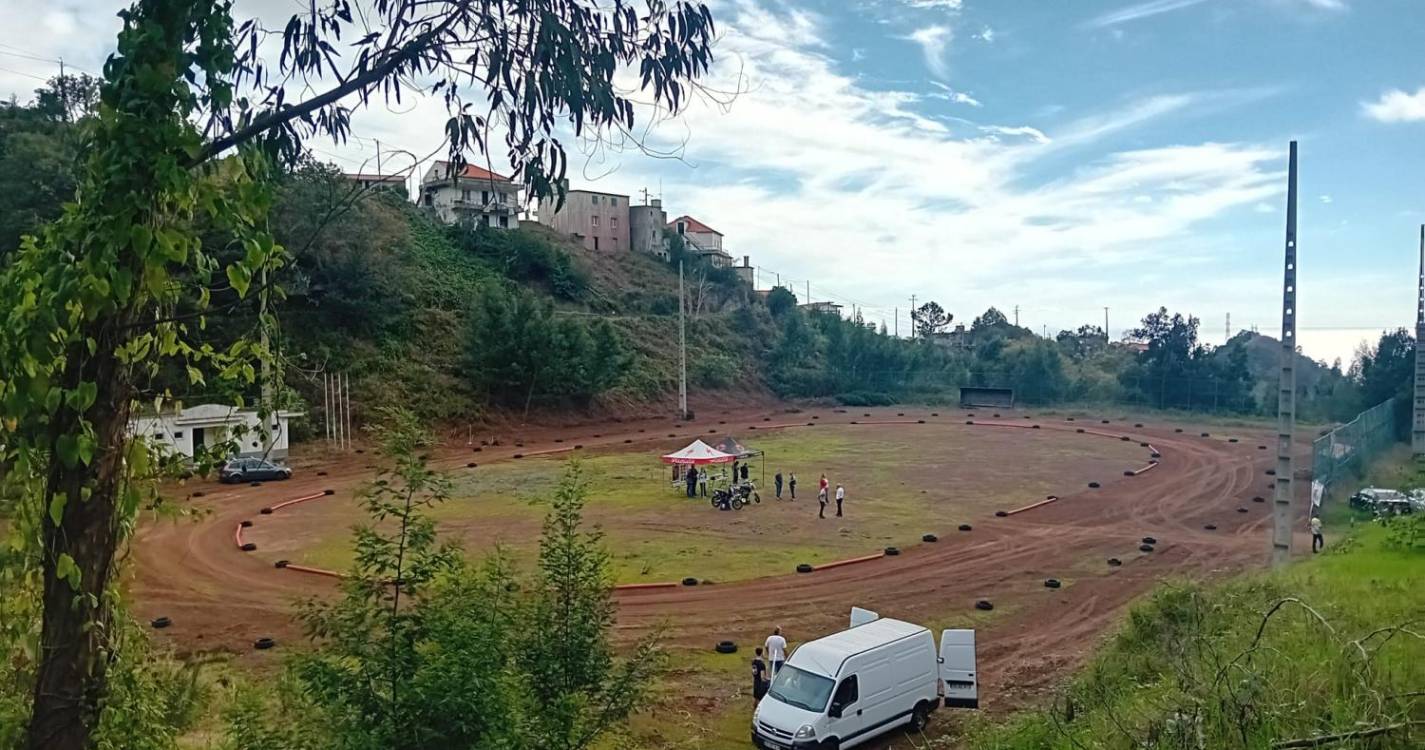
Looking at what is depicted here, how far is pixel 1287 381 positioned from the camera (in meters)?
17.2

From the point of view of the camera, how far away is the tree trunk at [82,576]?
10.6 feet

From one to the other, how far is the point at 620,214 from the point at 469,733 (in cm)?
9025

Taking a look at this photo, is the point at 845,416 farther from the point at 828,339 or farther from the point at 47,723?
the point at 47,723

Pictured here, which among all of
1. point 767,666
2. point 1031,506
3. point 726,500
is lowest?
point 767,666

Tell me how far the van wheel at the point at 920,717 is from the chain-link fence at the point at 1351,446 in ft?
63.9

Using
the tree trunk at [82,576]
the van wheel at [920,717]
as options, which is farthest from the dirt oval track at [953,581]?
the tree trunk at [82,576]

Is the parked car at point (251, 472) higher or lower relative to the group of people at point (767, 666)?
higher

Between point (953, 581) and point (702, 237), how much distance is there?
289 feet

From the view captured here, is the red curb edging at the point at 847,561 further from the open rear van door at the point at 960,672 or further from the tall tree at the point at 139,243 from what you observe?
the tall tree at the point at 139,243

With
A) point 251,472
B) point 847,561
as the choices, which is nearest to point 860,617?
point 847,561

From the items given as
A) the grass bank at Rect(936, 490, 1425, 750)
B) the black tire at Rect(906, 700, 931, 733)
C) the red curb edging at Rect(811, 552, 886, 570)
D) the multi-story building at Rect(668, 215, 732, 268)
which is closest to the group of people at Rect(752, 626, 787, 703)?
the black tire at Rect(906, 700, 931, 733)

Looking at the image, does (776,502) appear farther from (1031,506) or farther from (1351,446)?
(1351,446)

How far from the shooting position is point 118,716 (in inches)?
136


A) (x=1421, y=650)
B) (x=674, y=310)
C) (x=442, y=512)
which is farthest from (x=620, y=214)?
(x=1421, y=650)
